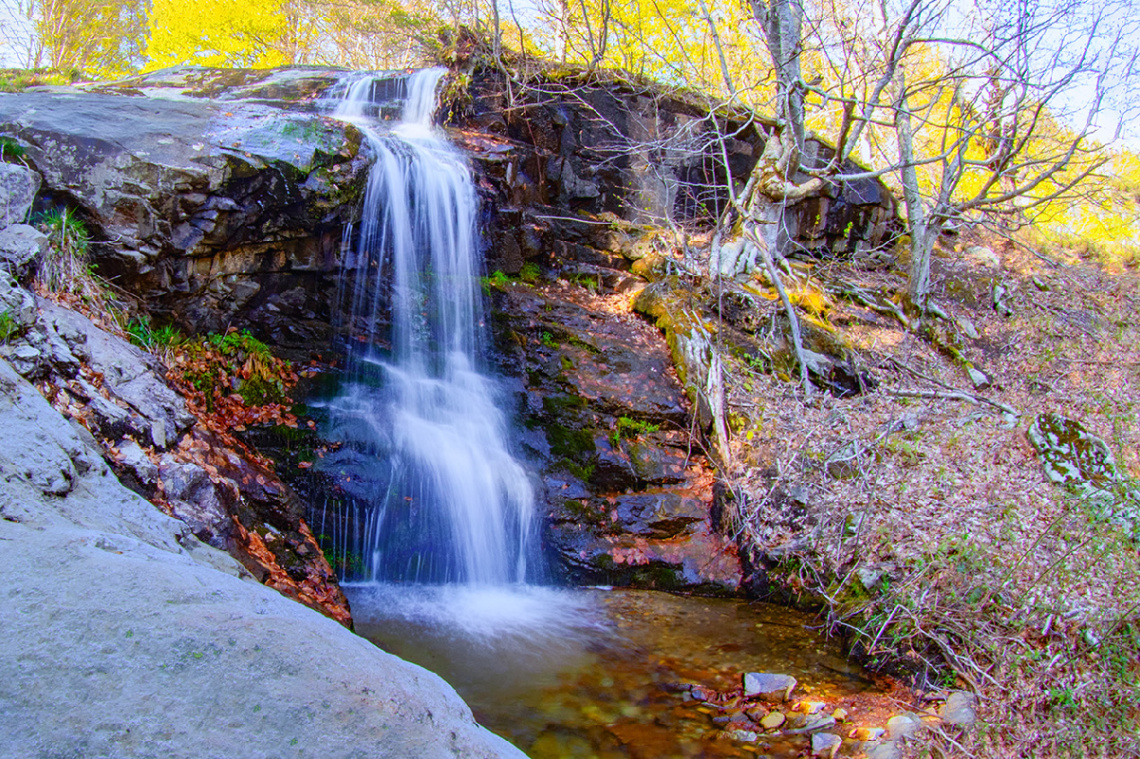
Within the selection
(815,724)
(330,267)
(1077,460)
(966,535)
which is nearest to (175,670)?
(815,724)

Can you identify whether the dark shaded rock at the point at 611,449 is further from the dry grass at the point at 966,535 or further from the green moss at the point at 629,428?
the dry grass at the point at 966,535

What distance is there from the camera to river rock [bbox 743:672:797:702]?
4.37 meters

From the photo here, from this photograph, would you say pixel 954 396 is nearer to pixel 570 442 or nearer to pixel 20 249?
pixel 570 442

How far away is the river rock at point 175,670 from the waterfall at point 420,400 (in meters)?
3.51

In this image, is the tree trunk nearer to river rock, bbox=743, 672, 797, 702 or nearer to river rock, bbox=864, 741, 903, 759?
river rock, bbox=743, 672, 797, 702

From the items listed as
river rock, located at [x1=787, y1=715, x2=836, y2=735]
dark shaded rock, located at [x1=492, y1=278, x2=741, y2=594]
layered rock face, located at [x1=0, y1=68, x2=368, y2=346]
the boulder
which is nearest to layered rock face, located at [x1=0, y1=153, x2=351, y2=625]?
layered rock face, located at [x1=0, y1=68, x2=368, y2=346]

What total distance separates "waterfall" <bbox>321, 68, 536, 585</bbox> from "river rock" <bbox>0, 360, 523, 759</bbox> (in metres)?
3.51

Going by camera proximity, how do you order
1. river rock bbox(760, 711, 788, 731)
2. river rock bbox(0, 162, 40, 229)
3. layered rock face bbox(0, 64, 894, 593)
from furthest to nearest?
1. layered rock face bbox(0, 64, 894, 593)
2. river rock bbox(0, 162, 40, 229)
3. river rock bbox(760, 711, 788, 731)

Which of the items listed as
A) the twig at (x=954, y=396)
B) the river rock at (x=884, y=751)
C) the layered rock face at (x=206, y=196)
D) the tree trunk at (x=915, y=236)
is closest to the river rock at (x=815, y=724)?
the river rock at (x=884, y=751)

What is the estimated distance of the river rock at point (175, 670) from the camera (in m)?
1.56

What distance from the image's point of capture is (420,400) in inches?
292

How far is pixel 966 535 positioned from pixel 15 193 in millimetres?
7907

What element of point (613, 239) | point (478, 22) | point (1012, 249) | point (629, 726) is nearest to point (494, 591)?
point (629, 726)

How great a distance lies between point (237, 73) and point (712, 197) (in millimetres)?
9504
